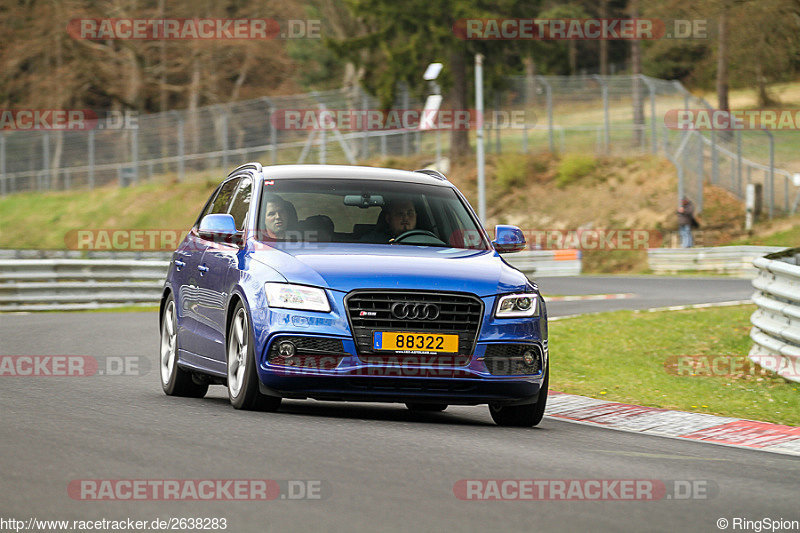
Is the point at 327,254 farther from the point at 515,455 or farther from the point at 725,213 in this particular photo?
the point at 725,213

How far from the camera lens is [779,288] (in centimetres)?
1355

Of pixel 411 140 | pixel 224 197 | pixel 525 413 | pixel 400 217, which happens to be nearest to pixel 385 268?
pixel 400 217

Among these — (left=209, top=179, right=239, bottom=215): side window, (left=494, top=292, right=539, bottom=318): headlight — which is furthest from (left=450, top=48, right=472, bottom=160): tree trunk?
(left=494, top=292, right=539, bottom=318): headlight

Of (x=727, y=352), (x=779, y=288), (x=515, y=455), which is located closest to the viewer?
(x=515, y=455)

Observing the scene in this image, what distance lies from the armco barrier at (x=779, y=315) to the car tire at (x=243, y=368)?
5.39 m

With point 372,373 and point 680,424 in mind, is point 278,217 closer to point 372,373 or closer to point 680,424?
point 372,373

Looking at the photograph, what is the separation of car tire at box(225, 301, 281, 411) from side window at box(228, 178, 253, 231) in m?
1.06

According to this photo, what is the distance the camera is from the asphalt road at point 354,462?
19.9 ft

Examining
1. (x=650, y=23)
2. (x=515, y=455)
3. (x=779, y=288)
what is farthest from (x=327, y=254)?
(x=650, y=23)

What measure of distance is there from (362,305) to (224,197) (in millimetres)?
3078

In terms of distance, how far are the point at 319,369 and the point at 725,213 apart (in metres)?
36.4

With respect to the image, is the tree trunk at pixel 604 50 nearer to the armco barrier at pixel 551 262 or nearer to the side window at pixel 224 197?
the armco barrier at pixel 551 262

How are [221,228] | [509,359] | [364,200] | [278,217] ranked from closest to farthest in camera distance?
[509,359] < [221,228] < [278,217] < [364,200]

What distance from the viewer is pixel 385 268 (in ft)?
30.9
